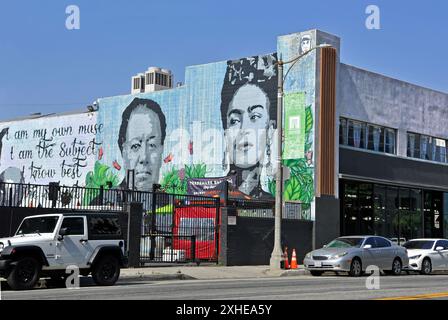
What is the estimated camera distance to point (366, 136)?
37125mm

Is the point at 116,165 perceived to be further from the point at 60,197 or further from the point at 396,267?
the point at 396,267

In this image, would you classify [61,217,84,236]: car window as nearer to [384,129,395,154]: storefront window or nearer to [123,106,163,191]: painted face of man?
[123,106,163,191]: painted face of man

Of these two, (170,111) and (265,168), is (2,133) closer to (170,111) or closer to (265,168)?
(170,111)

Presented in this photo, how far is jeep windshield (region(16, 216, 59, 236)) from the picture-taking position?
17672 millimetres

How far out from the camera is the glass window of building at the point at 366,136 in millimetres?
35719

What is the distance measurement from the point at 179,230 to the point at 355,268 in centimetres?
813

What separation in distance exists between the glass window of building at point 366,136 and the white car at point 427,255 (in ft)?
29.1

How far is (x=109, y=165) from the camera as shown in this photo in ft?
144

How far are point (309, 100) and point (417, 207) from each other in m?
11.5

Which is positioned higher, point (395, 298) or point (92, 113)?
point (92, 113)

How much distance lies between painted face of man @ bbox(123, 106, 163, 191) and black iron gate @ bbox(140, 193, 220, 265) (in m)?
11.9

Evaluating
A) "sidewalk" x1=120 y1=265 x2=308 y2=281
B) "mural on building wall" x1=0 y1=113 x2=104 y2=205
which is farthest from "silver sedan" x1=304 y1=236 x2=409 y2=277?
"mural on building wall" x1=0 y1=113 x2=104 y2=205

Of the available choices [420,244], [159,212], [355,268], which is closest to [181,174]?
[159,212]
